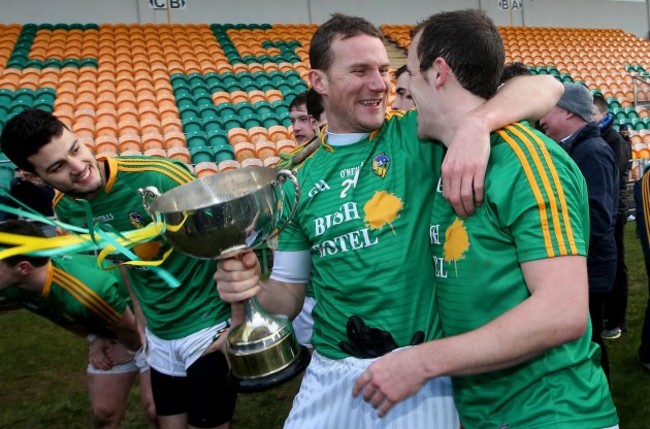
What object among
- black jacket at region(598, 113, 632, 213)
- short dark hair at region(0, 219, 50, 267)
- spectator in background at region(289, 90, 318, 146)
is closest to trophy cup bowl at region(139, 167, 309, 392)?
short dark hair at region(0, 219, 50, 267)

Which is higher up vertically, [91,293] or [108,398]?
[91,293]

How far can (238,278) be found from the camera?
1543mm

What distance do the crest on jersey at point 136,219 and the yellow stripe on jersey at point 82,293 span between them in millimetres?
495

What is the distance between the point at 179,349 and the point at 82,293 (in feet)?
1.97

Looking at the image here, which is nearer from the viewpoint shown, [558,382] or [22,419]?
[558,382]

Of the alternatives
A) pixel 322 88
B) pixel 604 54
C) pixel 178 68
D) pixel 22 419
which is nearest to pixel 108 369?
pixel 22 419

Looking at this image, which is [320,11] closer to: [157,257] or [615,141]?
[615,141]

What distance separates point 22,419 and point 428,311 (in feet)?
11.9

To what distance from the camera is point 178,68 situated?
468 inches

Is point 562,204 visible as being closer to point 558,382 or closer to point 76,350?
point 558,382

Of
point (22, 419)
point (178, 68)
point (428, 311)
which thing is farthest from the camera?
point (178, 68)

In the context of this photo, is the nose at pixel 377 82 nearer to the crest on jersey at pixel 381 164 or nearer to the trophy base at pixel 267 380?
the crest on jersey at pixel 381 164

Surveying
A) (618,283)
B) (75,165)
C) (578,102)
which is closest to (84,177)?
(75,165)

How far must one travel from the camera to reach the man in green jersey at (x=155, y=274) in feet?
7.97
